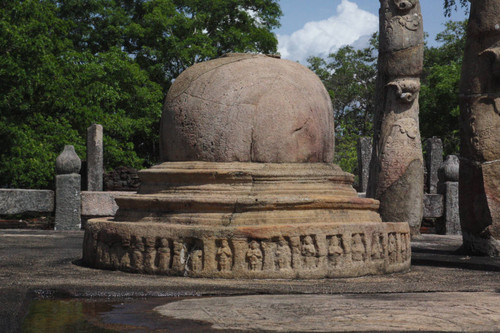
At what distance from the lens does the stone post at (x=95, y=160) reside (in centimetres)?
1582

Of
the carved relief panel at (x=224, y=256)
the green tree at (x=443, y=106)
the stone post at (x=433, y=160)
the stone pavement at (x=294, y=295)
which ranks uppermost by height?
the green tree at (x=443, y=106)

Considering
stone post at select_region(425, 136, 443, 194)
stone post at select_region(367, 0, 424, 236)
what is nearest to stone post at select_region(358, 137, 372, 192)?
stone post at select_region(425, 136, 443, 194)

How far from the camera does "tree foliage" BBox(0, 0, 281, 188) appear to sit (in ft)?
62.2

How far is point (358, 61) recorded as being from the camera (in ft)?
117

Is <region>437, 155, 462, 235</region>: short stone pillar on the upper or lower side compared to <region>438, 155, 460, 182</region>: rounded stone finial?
lower

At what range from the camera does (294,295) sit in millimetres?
4883

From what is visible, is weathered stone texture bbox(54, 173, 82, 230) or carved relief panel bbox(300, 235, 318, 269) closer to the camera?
carved relief panel bbox(300, 235, 318, 269)

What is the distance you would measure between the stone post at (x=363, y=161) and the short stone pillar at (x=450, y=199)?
220 centimetres

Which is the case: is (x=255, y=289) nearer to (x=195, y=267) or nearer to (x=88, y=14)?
(x=195, y=267)

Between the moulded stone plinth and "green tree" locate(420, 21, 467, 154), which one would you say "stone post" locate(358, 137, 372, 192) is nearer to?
the moulded stone plinth

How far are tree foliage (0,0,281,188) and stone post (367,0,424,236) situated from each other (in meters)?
11.1

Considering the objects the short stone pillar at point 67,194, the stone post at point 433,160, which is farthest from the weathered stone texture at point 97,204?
the stone post at point 433,160

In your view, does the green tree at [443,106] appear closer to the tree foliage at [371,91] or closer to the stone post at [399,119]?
the tree foliage at [371,91]

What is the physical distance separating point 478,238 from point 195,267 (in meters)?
3.90
